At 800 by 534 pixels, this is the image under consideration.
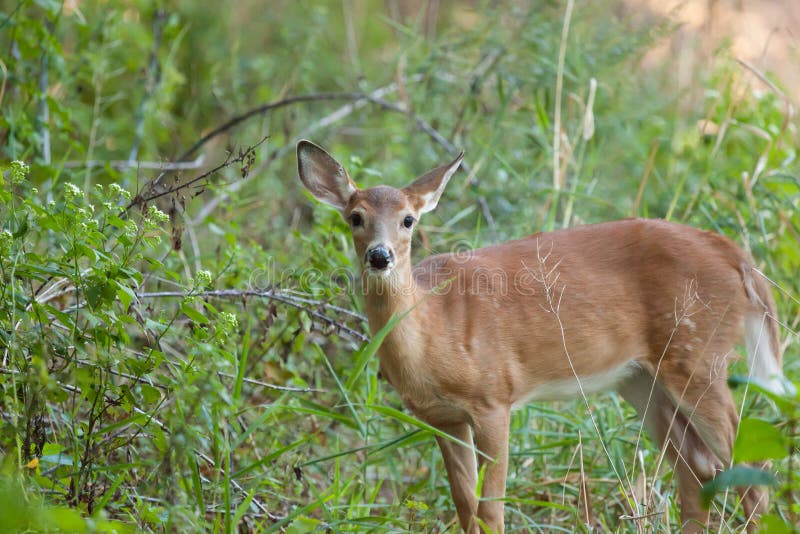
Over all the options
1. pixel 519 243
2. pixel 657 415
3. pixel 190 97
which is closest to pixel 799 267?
pixel 657 415

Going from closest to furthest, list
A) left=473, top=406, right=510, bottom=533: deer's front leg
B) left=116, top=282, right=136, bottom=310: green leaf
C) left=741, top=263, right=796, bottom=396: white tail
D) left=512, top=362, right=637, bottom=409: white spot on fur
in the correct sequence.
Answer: left=116, top=282, right=136, bottom=310: green leaf, left=473, top=406, right=510, bottom=533: deer's front leg, left=512, top=362, right=637, bottom=409: white spot on fur, left=741, top=263, right=796, bottom=396: white tail

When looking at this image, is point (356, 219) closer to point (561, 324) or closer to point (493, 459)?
point (561, 324)

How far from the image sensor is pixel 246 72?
8.74 m

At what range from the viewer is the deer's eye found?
407cm

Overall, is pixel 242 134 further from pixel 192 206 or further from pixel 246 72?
pixel 246 72

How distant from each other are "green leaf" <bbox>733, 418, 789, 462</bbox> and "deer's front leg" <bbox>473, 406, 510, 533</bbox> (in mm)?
1607

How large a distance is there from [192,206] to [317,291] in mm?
2847

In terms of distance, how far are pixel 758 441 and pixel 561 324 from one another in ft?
6.19

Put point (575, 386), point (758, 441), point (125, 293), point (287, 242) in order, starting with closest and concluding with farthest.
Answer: point (758, 441) → point (125, 293) → point (575, 386) → point (287, 242)

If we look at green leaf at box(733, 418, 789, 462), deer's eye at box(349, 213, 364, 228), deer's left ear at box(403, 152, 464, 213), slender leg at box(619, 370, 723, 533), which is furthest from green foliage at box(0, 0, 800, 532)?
deer's left ear at box(403, 152, 464, 213)

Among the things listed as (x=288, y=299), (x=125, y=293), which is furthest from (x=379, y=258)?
(x=125, y=293)

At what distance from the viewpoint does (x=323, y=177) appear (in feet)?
14.2

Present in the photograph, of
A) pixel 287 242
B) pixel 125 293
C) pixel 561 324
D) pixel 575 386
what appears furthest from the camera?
pixel 287 242

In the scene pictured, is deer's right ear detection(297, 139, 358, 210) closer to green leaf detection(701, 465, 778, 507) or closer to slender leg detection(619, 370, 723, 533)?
slender leg detection(619, 370, 723, 533)
